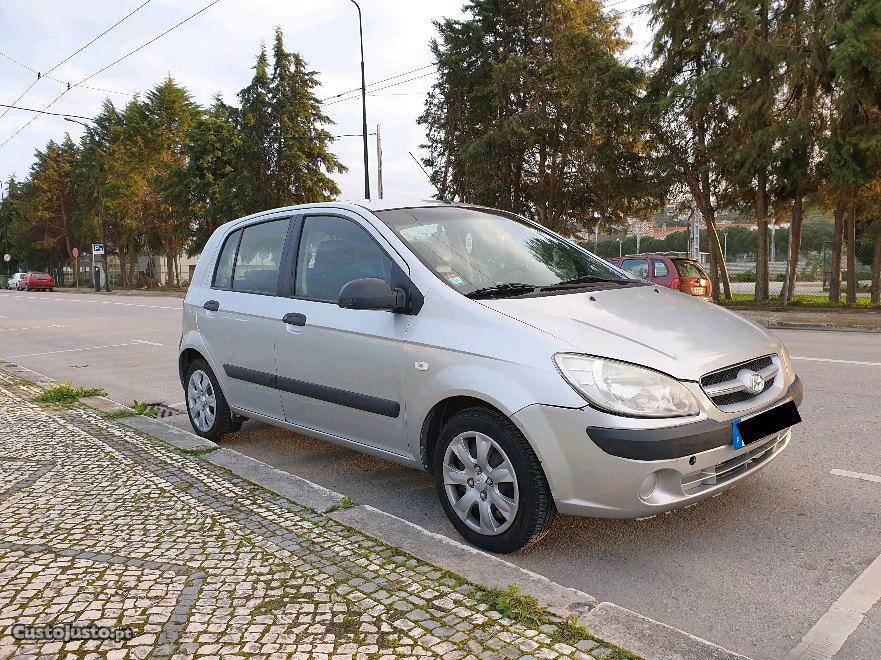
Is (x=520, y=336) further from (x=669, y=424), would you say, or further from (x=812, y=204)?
(x=812, y=204)

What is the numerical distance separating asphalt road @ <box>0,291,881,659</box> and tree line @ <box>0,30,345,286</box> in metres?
35.0

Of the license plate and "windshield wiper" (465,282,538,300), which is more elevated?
"windshield wiper" (465,282,538,300)

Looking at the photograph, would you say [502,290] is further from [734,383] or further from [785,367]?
[785,367]

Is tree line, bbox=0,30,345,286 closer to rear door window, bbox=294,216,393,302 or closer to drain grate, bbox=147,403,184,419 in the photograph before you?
drain grate, bbox=147,403,184,419

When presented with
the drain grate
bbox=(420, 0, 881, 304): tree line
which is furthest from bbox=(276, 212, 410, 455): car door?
bbox=(420, 0, 881, 304): tree line

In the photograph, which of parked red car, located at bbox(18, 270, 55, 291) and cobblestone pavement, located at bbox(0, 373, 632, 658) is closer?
cobblestone pavement, located at bbox(0, 373, 632, 658)

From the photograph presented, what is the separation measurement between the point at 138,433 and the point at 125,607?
3122 mm

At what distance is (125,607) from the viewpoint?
2885mm

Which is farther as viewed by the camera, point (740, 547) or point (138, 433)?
point (138, 433)

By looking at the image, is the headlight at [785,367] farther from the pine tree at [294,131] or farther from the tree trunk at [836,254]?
the pine tree at [294,131]

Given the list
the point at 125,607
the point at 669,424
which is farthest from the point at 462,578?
the point at 125,607

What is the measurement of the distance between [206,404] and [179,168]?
40.0m

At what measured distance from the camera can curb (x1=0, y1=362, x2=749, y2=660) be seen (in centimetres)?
256

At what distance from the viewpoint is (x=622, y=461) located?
319 cm
